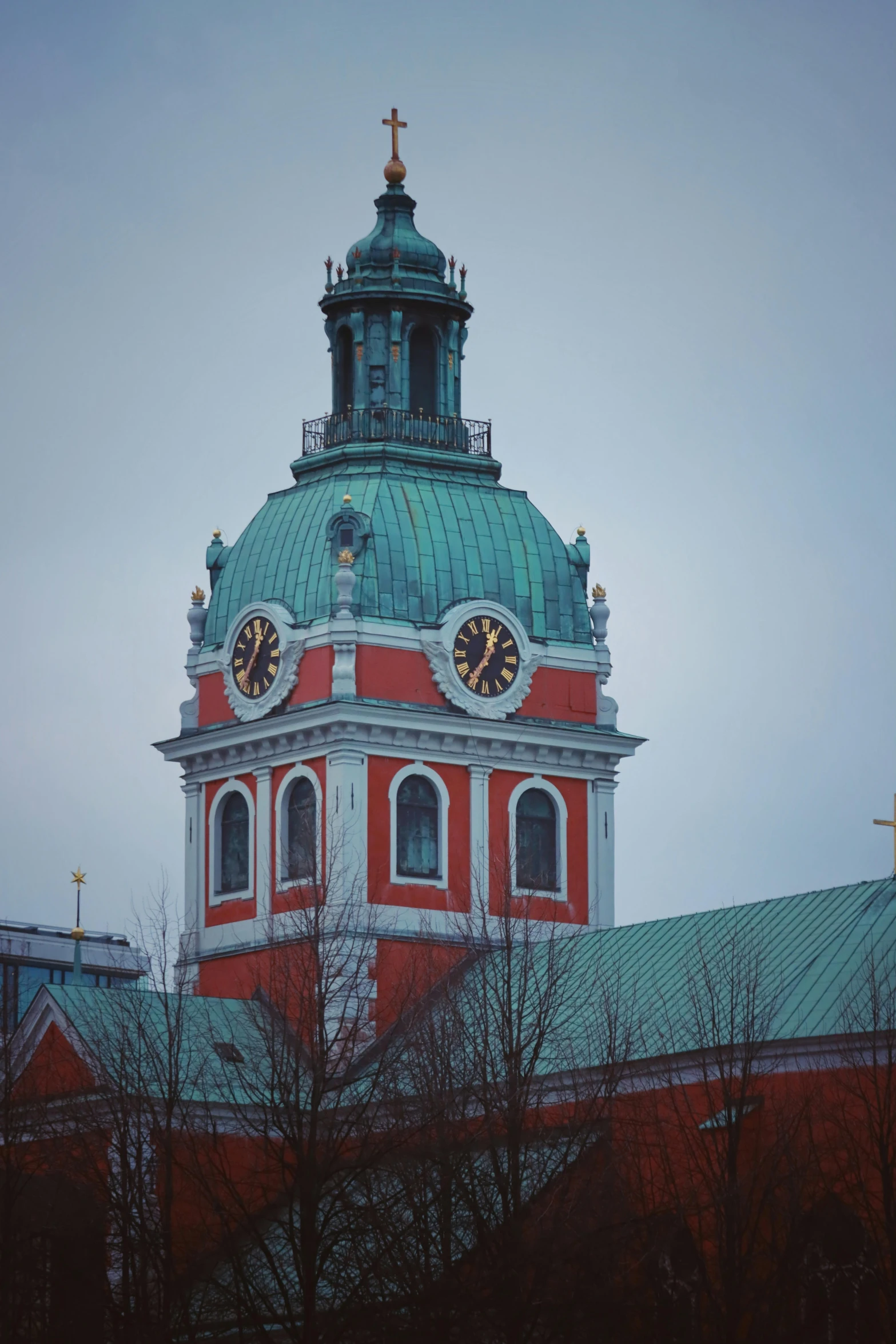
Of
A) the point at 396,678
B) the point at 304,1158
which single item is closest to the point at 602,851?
the point at 396,678

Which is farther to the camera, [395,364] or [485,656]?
[395,364]

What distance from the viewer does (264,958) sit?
73500 mm

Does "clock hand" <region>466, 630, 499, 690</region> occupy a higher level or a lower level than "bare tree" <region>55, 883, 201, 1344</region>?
higher

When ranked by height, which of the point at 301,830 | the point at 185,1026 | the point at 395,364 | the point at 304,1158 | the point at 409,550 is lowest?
the point at 304,1158

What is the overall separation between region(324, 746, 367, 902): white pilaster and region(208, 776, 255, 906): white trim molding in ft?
10.0

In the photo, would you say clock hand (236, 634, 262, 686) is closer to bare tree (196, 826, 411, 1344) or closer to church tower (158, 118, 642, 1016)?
church tower (158, 118, 642, 1016)

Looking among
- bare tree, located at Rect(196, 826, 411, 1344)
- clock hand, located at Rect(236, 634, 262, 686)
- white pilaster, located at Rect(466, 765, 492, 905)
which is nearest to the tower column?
clock hand, located at Rect(236, 634, 262, 686)

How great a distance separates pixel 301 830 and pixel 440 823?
2.99m

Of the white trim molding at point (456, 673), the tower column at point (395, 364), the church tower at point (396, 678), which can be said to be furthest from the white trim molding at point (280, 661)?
the tower column at point (395, 364)

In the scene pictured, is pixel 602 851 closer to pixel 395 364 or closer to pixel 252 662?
pixel 252 662

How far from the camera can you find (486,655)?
75.6 m

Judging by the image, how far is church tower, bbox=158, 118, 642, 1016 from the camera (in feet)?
242

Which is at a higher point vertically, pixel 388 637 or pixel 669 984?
pixel 388 637

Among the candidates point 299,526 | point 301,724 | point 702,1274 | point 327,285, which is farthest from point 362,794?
point 702,1274
